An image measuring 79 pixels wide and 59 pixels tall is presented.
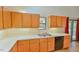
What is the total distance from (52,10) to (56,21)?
156 mm

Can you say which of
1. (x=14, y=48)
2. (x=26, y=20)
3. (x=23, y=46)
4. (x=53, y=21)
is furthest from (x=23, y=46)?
(x=53, y=21)

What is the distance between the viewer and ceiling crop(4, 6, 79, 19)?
3.76 ft

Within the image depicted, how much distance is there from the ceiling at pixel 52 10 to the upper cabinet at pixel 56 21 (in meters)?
0.05

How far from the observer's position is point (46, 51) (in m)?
1.20

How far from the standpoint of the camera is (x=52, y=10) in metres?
1.18

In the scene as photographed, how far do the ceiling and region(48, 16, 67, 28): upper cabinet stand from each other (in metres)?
0.05

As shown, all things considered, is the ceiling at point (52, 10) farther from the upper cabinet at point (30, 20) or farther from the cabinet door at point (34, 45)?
the cabinet door at point (34, 45)

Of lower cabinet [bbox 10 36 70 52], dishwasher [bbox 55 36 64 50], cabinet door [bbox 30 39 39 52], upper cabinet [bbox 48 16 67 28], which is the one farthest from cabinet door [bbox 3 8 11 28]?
dishwasher [bbox 55 36 64 50]

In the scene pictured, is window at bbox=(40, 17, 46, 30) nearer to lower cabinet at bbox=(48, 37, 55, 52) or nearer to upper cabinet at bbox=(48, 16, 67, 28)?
upper cabinet at bbox=(48, 16, 67, 28)

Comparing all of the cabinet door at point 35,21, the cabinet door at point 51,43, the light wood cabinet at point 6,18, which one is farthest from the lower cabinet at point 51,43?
the light wood cabinet at point 6,18

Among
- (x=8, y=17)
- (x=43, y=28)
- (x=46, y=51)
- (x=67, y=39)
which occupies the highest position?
(x=8, y=17)
